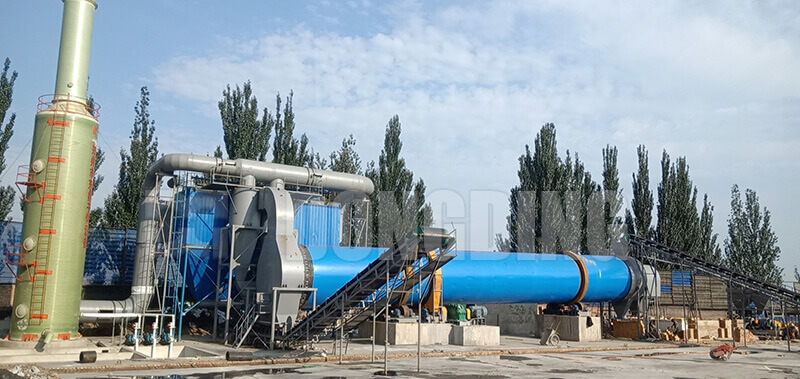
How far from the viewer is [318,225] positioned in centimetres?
2817

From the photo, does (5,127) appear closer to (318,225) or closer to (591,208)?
(318,225)

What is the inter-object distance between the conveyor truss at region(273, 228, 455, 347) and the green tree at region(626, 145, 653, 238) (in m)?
30.9

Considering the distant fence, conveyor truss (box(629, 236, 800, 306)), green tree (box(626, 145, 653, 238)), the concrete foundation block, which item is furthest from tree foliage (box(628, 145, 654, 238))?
the distant fence

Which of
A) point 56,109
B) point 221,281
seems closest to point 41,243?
point 56,109

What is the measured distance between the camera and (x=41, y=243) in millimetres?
20859

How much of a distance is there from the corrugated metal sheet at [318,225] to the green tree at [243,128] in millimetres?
11164

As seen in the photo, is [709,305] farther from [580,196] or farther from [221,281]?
[221,281]

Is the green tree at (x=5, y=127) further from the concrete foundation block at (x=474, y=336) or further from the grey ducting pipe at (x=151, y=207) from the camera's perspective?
the concrete foundation block at (x=474, y=336)

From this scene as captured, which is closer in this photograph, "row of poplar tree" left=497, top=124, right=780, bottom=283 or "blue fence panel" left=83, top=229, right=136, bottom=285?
"blue fence panel" left=83, top=229, right=136, bottom=285

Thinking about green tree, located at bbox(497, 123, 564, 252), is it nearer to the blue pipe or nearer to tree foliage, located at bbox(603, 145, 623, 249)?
tree foliage, located at bbox(603, 145, 623, 249)

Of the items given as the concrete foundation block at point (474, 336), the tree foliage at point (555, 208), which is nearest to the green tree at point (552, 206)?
the tree foliage at point (555, 208)

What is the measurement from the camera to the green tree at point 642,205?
46.1m

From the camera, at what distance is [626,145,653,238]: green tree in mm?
46062

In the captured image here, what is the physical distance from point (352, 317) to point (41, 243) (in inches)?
425
